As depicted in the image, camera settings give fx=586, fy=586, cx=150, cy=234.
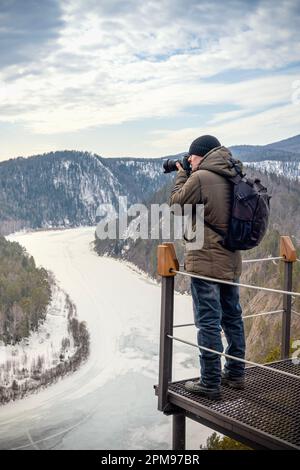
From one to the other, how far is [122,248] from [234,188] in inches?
3085

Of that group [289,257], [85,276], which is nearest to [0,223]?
[85,276]

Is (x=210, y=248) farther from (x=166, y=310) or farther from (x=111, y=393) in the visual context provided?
(x=111, y=393)

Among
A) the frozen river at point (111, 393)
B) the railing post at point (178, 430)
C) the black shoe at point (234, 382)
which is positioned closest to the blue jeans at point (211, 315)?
the black shoe at point (234, 382)

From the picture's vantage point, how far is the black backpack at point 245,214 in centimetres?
414

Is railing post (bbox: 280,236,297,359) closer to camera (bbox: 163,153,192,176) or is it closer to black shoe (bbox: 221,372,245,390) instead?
black shoe (bbox: 221,372,245,390)

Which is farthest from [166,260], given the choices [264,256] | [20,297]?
[20,297]

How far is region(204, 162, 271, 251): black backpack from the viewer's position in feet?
13.6

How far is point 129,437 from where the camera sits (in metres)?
26.5

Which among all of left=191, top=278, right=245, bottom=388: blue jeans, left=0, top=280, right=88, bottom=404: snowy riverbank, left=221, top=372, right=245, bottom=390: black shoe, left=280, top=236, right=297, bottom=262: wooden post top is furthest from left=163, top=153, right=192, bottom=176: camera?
left=0, top=280, right=88, bottom=404: snowy riverbank

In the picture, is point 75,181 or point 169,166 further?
point 75,181

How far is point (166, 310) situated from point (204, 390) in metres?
0.66

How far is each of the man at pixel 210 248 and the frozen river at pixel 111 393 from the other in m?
20.7

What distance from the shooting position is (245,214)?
4.16 m

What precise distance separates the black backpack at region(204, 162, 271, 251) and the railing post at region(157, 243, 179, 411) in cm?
38
